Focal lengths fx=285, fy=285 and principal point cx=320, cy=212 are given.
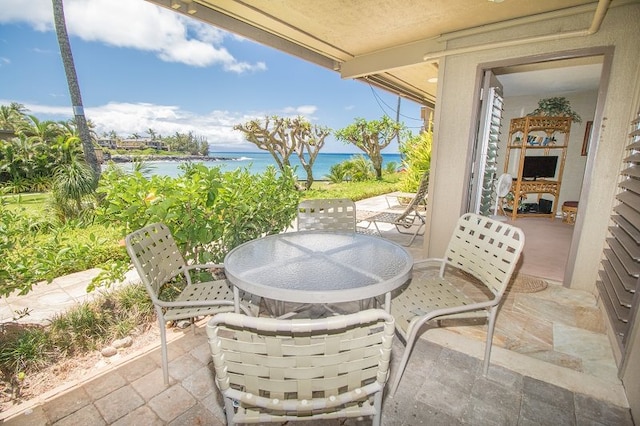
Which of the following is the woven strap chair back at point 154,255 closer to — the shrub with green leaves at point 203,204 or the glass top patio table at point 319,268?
the shrub with green leaves at point 203,204

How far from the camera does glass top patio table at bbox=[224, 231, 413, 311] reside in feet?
4.22

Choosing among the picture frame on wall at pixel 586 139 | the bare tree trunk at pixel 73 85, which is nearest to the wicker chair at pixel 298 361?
the bare tree trunk at pixel 73 85

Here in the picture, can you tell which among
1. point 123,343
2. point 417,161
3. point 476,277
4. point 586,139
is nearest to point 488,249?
point 476,277

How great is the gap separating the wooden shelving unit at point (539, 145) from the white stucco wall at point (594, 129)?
3491 mm

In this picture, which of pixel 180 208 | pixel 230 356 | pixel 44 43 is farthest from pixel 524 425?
pixel 44 43

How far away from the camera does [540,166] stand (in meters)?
6.03

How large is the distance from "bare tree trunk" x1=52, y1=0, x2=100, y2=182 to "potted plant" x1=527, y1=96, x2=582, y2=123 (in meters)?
9.18

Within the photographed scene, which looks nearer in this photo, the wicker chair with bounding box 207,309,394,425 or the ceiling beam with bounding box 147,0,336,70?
the wicker chair with bounding box 207,309,394,425

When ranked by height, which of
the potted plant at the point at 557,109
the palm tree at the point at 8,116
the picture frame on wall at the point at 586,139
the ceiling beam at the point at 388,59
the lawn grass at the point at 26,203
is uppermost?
the palm tree at the point at 8,116

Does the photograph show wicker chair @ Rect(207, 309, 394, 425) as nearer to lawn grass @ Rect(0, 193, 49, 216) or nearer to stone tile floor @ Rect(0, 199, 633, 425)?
stone tile floor @ Rect(0, 199, 633, 425)

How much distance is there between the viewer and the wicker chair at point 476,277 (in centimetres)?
151

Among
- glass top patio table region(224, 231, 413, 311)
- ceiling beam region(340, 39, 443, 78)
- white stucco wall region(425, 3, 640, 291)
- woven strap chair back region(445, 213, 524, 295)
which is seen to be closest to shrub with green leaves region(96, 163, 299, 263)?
glass top patio table region(224, 231, 413, 311)

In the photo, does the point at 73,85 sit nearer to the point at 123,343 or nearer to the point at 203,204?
the point at 203,204

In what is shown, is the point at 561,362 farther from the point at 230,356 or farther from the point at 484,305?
the point at 230,356
